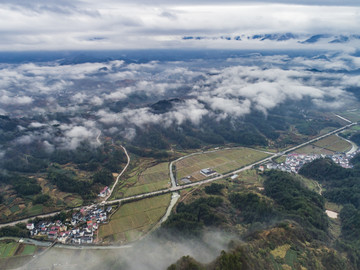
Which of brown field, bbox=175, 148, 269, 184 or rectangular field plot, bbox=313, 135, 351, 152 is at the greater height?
brown field, bbox=175, 148, 269, 184

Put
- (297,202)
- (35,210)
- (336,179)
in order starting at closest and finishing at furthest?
(297,202) → (35,210) → (336,179)

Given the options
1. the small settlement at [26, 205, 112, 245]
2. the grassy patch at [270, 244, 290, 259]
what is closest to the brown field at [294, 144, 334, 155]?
the grassy patch at [270, 244, 290, 259]

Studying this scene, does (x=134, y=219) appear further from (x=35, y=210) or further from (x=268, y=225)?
(x=268, y=225)

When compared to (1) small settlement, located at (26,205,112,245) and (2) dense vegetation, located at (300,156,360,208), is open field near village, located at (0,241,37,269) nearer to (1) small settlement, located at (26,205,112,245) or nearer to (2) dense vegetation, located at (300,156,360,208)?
(1) small settlement, located at (26,205,112,245)

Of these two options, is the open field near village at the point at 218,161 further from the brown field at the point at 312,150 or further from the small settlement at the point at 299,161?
the brown field at the point at 312,150

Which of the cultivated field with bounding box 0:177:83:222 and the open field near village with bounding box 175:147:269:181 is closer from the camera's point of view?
the cultivated field with bounding box 0:177:83:222

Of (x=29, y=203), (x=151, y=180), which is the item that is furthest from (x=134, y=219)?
(x=29, y=203)

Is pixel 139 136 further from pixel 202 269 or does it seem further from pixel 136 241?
pixel 202 269
